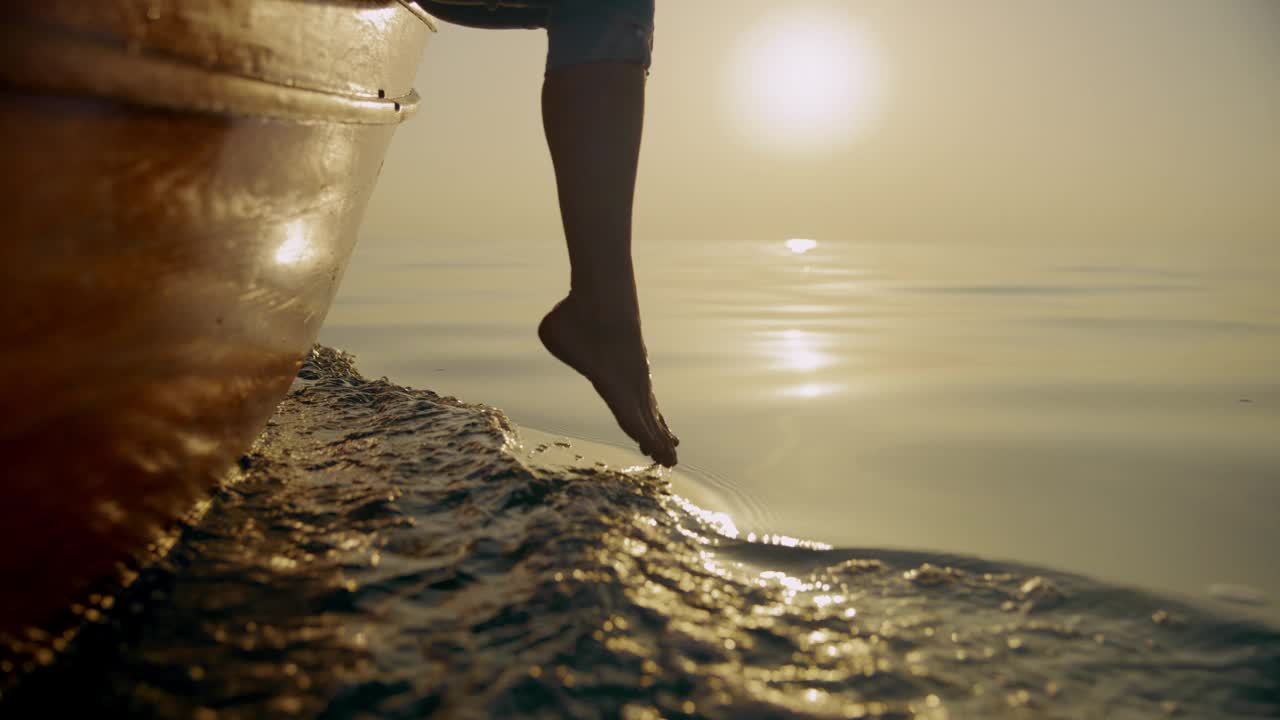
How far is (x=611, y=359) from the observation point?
1986mm

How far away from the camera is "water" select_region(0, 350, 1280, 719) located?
0.96 m

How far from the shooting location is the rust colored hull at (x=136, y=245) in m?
0.89

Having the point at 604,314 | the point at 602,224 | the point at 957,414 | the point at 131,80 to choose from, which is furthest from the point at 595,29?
the point at 957,414

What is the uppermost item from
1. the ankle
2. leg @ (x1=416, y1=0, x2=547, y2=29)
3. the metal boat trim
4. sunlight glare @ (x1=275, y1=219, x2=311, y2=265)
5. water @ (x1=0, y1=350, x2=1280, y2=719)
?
leg @ (x1=416, y1=0, x2=547, y2=29)

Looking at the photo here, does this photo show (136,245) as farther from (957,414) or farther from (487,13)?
(957,414)

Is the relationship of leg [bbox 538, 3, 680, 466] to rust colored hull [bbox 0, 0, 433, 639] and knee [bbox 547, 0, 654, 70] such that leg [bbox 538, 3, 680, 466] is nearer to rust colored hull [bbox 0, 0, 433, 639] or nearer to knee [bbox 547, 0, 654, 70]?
knee [bbox 547, 0, 654, 70]

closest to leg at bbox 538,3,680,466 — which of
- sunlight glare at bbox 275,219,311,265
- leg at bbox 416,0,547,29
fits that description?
leg at bbox 416,0,547,29

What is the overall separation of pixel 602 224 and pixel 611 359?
317mm

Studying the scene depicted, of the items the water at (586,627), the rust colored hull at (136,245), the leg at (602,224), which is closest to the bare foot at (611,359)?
the leg at (602,224)

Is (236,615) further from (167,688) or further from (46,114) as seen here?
(46,114)

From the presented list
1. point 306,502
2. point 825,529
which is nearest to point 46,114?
point 306,502

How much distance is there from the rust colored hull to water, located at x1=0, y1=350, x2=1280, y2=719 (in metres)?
0.14

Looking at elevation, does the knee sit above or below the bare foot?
above

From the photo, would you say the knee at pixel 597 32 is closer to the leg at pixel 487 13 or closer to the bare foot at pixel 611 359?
the leg at pixel 487 13
